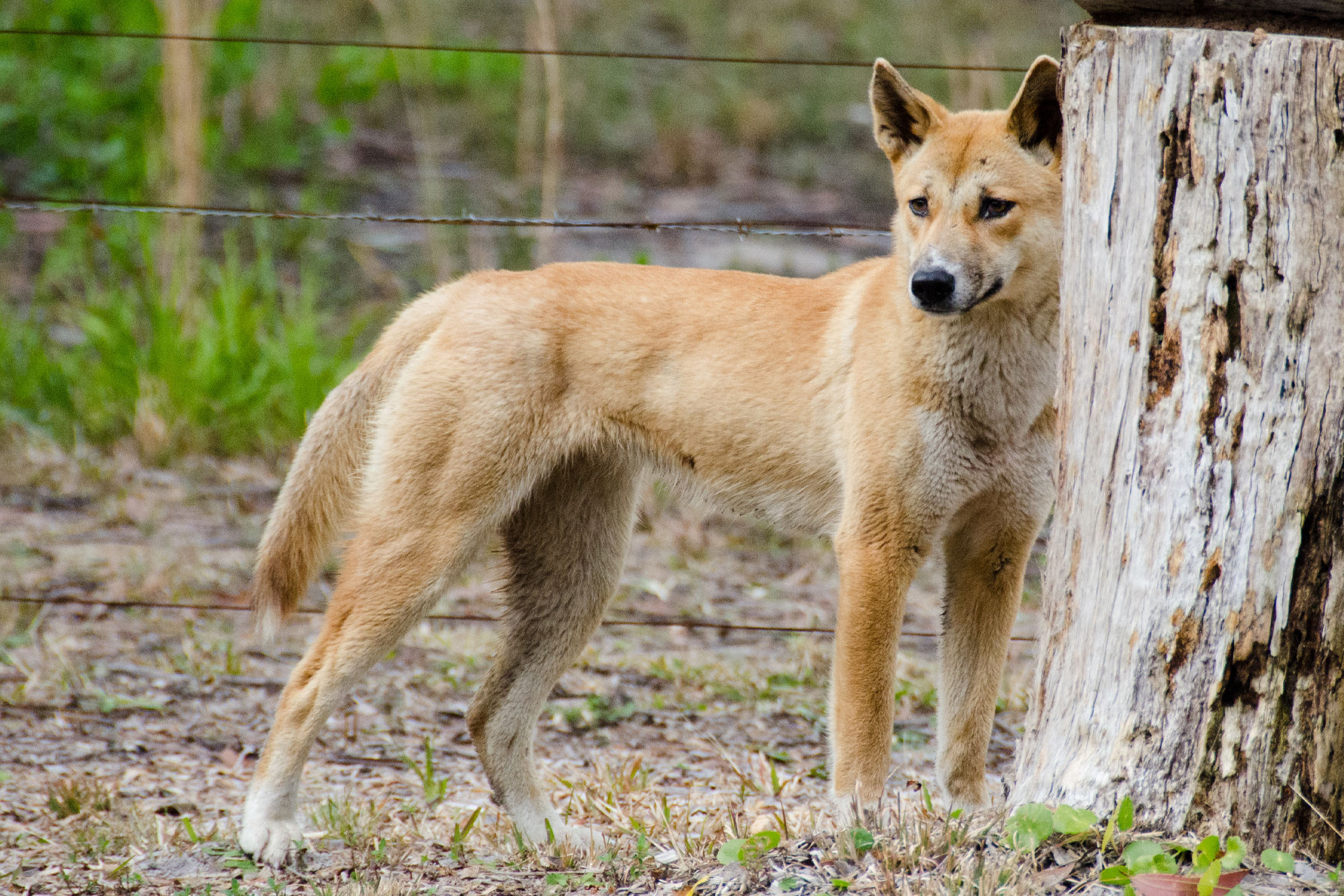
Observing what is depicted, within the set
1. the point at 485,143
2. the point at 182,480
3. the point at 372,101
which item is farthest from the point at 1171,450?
the point at 372,101

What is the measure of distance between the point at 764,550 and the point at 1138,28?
3737 mm

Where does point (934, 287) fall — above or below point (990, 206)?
below

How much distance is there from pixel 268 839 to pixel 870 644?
5.05ft

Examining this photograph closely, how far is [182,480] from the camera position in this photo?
6.02 metres

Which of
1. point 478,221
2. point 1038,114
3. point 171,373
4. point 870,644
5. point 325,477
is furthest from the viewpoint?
point 171,373

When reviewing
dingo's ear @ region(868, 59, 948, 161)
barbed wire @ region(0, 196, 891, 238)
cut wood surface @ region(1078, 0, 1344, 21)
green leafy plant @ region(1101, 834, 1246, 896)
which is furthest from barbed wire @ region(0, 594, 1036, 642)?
cut wood surface @ region(1078, 0, 1344, 21)

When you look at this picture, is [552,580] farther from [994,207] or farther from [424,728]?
[994,207]

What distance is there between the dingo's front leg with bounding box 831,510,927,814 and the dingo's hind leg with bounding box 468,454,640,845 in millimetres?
819

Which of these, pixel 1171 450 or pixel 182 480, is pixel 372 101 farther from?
pixel 1171 450

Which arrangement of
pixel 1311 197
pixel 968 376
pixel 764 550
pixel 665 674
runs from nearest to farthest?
pixel 1311 197 → pixel 968 376 → pixel 665 674 → pixel 764 550

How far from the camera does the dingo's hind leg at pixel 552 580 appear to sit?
3.76 meters

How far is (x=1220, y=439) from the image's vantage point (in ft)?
8.02

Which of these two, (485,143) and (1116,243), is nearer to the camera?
(1116,243)

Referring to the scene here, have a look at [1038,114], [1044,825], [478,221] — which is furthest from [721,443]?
[1044,825]
